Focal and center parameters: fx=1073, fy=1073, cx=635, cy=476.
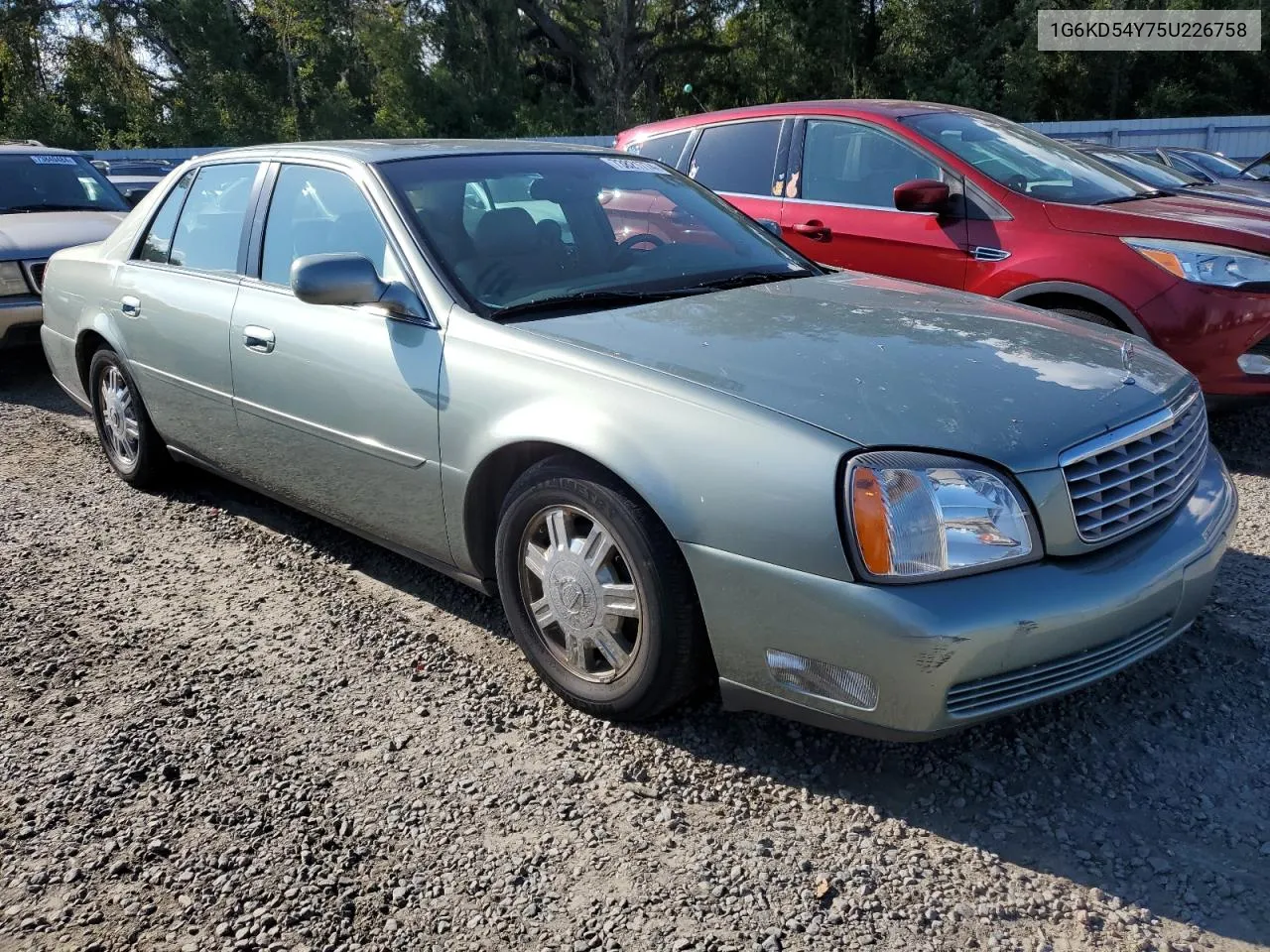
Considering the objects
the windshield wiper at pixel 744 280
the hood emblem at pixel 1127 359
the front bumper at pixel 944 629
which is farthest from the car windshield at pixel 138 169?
the front bumper at pixel 944 629

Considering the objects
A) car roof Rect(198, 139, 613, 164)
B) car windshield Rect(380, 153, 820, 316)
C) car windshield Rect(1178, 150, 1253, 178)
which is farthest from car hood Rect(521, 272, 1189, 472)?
car windshield Rect(1178, 150, 1253, 178)

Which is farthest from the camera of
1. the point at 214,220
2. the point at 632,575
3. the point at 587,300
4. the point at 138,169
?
the point at 138,169

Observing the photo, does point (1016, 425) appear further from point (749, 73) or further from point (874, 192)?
point (749, 73)

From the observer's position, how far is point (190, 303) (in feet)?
13.6

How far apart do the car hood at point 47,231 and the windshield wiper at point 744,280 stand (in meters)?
5.57

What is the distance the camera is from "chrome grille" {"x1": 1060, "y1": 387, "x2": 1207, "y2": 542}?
2486mm

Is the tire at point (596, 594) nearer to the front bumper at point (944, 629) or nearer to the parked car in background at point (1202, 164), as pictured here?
the front bumper at point (944, 629)

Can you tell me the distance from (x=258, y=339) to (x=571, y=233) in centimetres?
116

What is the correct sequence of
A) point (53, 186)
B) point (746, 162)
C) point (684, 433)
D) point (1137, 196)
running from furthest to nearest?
point (53, 186)
point (746, 162)
point (1137, 196)
point (684, 433)

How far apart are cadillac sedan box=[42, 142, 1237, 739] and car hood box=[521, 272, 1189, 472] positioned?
0.04 ft

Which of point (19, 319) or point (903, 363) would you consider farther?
point (19, 319)

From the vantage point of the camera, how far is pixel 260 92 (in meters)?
33.1

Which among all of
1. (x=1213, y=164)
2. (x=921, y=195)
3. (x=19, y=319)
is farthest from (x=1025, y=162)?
(x=1213, y=164)

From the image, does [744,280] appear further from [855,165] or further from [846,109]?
[846,109]
